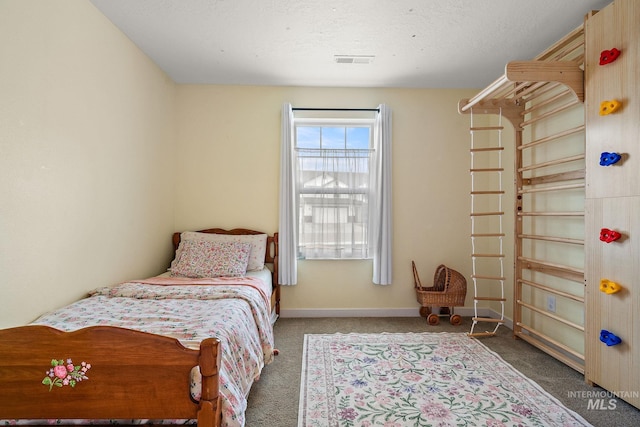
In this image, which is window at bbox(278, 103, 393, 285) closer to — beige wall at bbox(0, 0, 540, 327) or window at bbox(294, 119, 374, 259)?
window at bbox(294, 119, 374, 259)

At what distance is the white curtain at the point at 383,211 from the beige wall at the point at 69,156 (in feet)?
7.42

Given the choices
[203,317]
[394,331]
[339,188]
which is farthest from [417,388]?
[339,188]

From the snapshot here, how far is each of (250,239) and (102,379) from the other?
89.7 inches

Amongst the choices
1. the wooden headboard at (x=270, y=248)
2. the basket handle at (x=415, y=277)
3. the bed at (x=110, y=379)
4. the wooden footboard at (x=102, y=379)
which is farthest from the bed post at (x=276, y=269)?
the wooden footboard at (x=102, y=379)

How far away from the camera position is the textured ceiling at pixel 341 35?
2379 mm

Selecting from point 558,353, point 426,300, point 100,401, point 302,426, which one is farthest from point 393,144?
point 100,401

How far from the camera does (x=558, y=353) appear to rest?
8.47 feet

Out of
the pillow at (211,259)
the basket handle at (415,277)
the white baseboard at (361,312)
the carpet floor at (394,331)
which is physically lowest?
the carpet floor at (394,331)

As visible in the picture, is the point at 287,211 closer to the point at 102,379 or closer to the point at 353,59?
the point at 353,59

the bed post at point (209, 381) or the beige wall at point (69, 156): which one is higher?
the beige wall at point (69, 156)

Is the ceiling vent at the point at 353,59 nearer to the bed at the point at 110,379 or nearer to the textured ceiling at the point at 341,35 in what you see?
the textured ceiling at the point at 341,35

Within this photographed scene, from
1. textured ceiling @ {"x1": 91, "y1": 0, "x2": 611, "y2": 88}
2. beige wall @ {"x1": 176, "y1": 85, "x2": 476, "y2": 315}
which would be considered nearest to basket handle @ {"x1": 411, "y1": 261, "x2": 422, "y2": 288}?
beige wall @ {"x1": 176, "y1": 85, "x2": 476, "y2": 315}

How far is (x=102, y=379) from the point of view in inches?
52.1

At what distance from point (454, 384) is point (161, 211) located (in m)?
2.97
